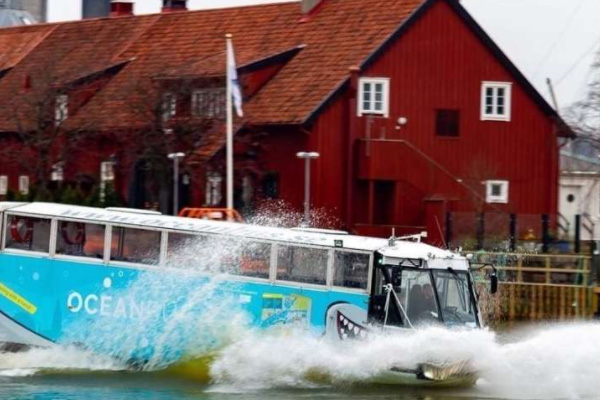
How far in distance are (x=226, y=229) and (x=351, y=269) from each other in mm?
2213

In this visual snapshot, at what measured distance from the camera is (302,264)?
25.3 metres

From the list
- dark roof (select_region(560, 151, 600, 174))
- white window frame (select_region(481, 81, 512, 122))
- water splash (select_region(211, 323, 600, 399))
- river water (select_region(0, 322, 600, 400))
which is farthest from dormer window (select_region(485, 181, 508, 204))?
water splash (select_region(211, 323, 600, 399))

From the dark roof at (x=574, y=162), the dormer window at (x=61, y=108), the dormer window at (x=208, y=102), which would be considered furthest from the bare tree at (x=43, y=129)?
the dark roof at (x=574, y=162)

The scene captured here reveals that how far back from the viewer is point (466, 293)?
2542 centimetres

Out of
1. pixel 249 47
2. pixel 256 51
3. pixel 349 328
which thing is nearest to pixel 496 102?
pixel 256 51

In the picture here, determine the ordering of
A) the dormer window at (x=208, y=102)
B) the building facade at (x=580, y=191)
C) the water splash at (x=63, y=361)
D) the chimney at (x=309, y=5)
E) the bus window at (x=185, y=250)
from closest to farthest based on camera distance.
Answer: the bus window at (x=185, y=250), the water splash at (x=63, y=361), the dormer window at (x=208, y=102), the chimney at (x=309, y=5), the building facade at (x=580, y=191)

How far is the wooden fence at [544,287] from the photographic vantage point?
41.7m

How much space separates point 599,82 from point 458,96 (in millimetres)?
5047

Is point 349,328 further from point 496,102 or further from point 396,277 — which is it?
point 496,102

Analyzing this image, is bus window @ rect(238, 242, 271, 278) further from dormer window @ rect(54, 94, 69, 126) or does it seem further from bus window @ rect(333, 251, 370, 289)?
dormer window @ rect(54, 94, 69, 126)

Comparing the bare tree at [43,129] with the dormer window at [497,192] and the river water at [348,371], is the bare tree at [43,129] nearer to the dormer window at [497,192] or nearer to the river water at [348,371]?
the dormer window at [497,192]

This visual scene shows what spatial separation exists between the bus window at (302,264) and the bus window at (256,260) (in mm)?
206

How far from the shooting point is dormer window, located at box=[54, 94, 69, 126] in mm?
55344

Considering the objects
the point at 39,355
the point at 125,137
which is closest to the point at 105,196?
the point at 125,137
